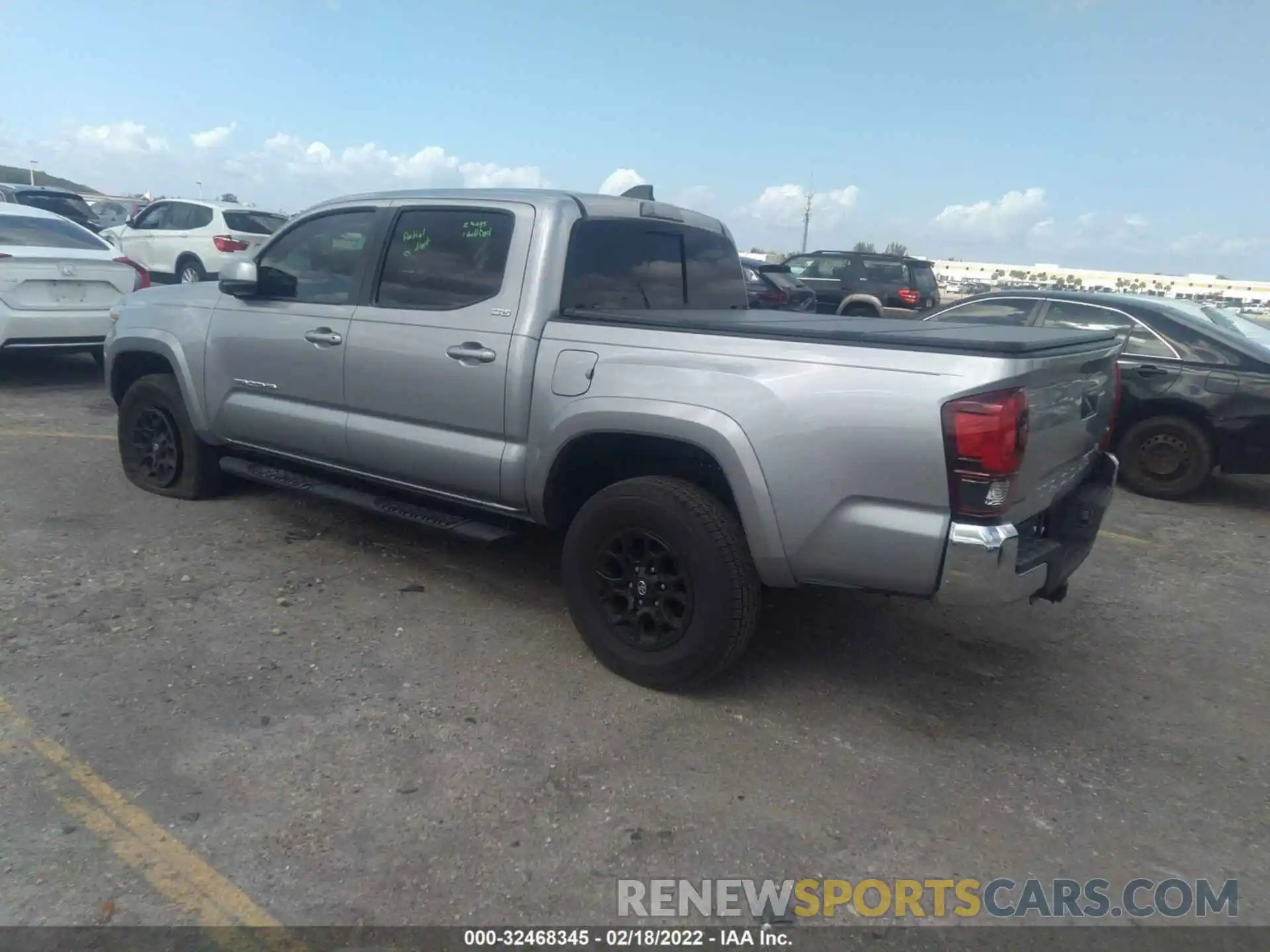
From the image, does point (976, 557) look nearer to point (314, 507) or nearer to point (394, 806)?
point (394, 806)

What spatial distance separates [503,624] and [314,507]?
81.1 inches

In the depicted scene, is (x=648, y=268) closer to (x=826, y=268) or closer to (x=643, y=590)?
(x=643, y=590)

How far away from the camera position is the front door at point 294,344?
15.4 feet

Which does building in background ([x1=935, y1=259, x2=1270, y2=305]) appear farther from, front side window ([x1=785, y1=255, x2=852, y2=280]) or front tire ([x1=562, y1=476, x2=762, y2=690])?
front tire ([x1=562, y1=476, x2=762, y2=690])

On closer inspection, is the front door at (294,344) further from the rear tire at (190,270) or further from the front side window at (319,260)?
the rear tire at (190,270)

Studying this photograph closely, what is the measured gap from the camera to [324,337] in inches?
184

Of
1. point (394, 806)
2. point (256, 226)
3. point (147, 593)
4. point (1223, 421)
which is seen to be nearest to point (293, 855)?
point (394, 806)

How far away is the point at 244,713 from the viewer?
346 cm

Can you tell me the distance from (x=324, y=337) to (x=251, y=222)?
1347cm

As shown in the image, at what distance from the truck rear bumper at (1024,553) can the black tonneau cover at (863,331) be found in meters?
0.58

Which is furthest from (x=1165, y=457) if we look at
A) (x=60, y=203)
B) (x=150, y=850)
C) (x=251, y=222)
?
(x=60, y=203)

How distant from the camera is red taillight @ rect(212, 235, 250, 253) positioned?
15922 mm

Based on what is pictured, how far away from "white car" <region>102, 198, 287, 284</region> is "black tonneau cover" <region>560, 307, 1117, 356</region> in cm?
1360

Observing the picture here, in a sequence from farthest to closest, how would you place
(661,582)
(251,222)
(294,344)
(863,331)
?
(251,222), (294,344), (661,582), (863,331)
